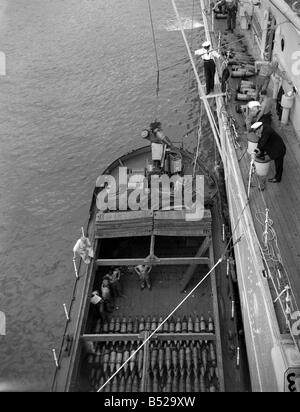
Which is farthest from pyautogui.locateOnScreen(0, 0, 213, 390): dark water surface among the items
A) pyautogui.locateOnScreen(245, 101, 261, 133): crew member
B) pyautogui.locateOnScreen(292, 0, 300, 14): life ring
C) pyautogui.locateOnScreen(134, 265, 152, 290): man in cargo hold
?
pyautogui.locateOnScreen(292, 0, 300, 14): life ring

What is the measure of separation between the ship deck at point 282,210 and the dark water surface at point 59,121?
7.64 meters

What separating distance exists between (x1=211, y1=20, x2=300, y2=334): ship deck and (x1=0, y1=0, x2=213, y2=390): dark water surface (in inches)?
301

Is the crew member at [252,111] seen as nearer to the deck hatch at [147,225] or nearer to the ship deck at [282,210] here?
the ship deck at [282,210]

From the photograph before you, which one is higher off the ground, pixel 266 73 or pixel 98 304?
pixel 266 73

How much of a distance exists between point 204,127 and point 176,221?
10.6 m

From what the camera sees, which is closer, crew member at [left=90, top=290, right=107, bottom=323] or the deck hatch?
crew member at [left=90, top=290, right=107, bottom=323]

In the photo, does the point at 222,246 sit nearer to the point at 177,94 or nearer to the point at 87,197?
the point at 87,197

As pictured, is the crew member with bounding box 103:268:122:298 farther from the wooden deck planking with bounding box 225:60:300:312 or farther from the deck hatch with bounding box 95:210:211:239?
the wooden deck planking with bounding box 225:60:300:312

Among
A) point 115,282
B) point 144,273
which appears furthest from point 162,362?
point 115,282

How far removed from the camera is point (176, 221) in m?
14.3

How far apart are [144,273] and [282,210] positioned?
5217 mm

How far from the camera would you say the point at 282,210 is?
36.7 ft

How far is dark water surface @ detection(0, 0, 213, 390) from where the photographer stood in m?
15.0

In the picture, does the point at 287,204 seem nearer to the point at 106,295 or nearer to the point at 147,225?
the point at 147,225
